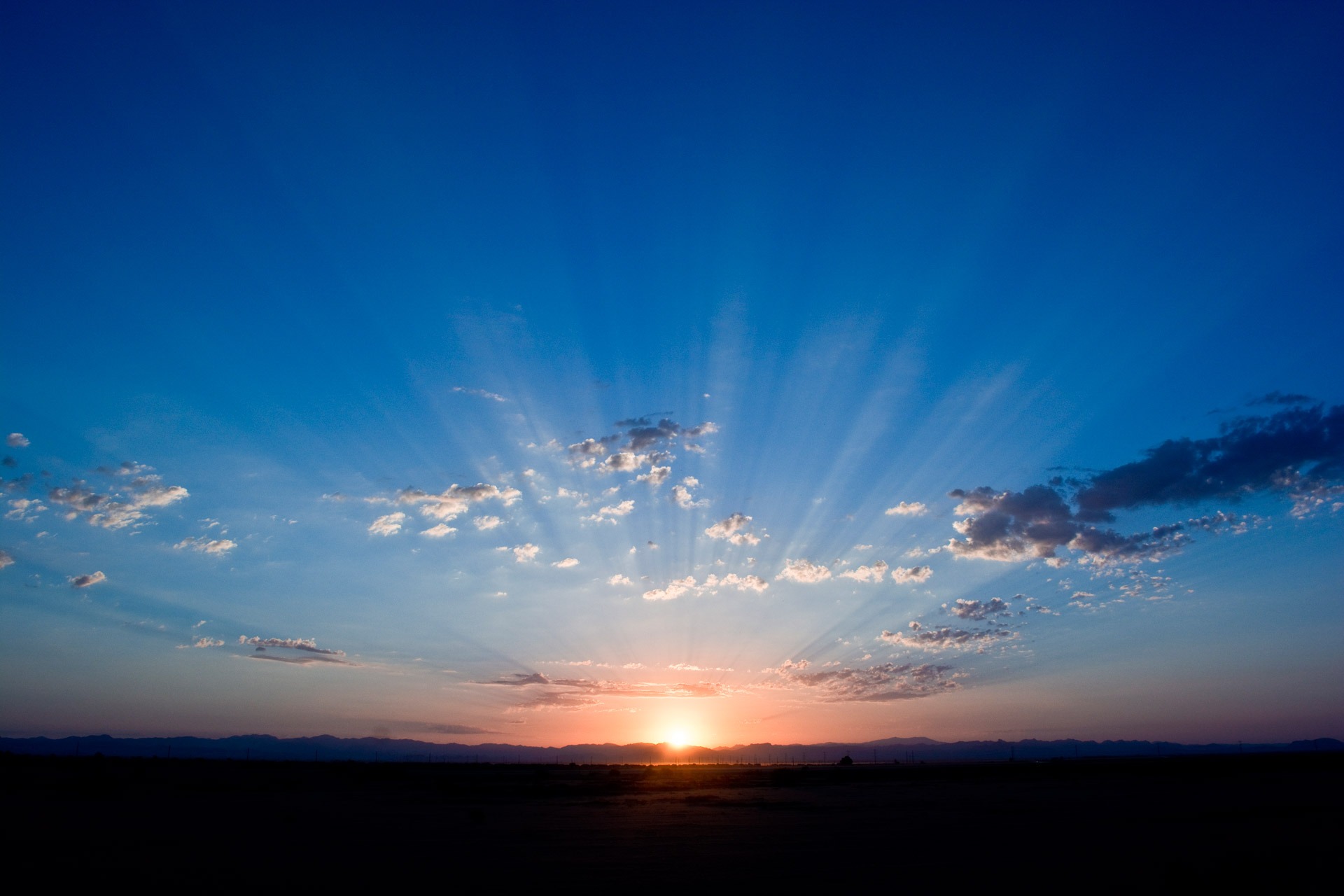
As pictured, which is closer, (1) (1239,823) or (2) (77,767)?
(1) (1239,823)

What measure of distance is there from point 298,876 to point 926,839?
2063 cm

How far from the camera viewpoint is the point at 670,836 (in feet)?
87.8

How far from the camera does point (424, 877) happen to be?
771 inches

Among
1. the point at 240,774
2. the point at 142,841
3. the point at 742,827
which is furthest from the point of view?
the point at 240,774

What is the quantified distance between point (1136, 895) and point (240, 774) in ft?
261

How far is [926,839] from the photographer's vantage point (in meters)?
26.2

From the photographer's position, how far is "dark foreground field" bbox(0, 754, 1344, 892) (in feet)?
64.5

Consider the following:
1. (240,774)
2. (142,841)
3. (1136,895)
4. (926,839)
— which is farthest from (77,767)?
(1136,895)

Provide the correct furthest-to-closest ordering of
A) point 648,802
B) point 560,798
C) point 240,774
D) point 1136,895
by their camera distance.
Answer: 1. point 240,774
2. point 560,798
3. point 648,802
4. point 1136,895

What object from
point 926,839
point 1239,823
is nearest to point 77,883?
point 926,839

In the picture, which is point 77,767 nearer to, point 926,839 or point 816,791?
point 816,791

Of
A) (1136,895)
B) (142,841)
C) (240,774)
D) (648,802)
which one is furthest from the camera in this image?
(240,774)

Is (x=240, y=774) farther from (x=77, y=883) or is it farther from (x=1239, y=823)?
(x=1239, y=823)

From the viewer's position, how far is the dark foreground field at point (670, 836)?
1967cm
